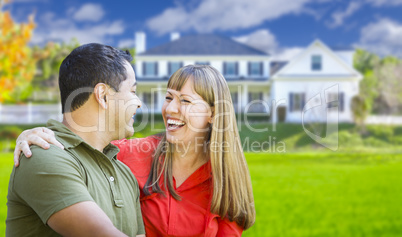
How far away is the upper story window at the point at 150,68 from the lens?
27094 mm

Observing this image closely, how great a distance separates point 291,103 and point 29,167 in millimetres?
23393

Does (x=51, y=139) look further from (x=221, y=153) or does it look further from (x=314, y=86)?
(x=314, y=86)

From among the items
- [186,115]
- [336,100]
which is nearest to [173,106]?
[186,115]

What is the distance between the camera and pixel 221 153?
2615mm

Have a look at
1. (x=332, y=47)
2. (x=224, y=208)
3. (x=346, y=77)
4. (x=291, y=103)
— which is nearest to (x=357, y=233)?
(x=224, y=208)

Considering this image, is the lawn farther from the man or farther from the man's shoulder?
the man's shoulder

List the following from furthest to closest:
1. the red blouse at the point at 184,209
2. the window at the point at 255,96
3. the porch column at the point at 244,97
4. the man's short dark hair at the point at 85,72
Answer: the window at the point at 255,96
the porch column at the point at 244,97
the red blouse at the point at 184,209
the man's short dark hair at the point at 85,72

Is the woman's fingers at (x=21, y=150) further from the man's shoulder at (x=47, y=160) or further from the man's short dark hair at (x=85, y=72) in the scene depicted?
the man's short dark hair at (x=85, y=72)

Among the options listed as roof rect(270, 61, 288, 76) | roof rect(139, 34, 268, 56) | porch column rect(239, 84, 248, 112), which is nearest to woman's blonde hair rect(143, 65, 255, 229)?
porch column rect(239, 84, 248, 112)

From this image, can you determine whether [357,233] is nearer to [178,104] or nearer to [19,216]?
[178,104]

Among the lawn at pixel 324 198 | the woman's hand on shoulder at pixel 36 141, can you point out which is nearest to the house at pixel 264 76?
the lawn at pixel 324 198

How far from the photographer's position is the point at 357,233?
6.11 metres

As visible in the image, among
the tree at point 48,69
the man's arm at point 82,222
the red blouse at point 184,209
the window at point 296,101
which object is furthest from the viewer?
the tree at point 48,69

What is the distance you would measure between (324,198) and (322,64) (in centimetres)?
1860
